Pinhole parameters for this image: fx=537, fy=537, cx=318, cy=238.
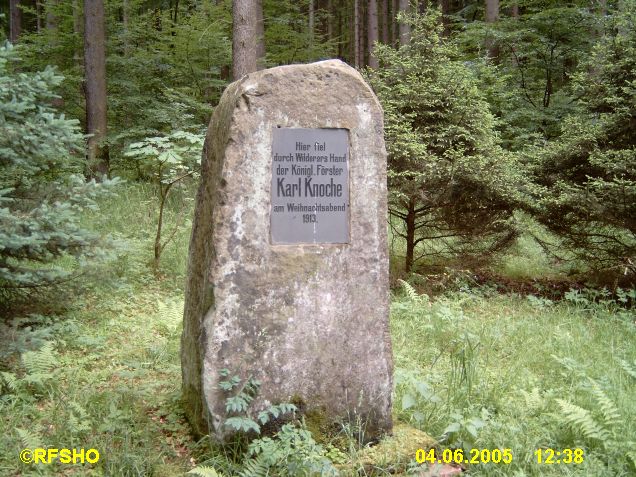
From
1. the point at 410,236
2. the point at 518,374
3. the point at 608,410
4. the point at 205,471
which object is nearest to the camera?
the point at 205,471

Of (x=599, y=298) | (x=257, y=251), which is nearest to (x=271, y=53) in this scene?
(x=599, y=298)

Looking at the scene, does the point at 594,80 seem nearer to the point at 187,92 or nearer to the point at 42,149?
the point at 42,149

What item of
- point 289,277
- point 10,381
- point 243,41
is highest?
point 243,41

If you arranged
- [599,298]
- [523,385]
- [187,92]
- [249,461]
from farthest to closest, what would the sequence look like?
[187,92] → [599,298] → [523,385] → [249,461]

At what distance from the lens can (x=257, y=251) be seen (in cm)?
305

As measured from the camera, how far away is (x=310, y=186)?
3205mm

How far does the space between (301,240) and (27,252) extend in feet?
7.83

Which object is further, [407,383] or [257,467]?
[407,383]
